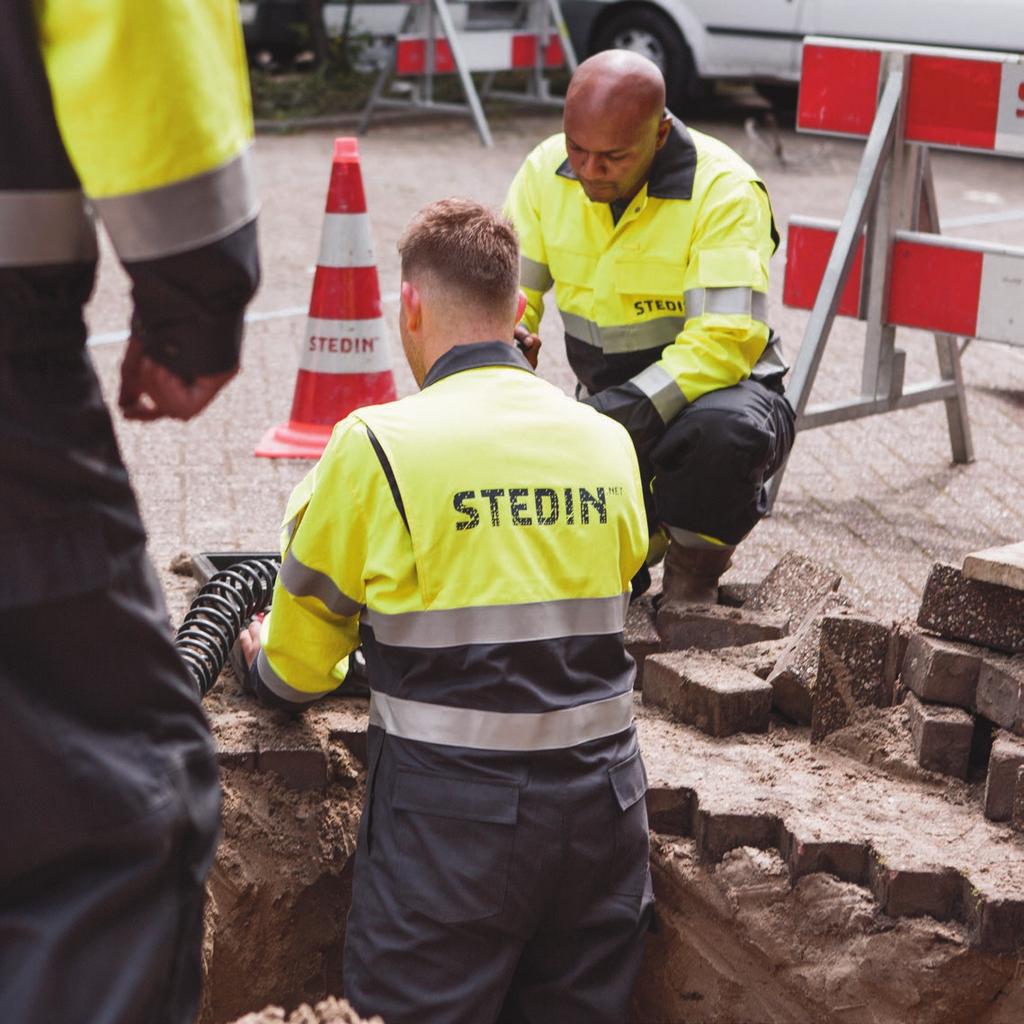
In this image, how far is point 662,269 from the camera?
15.3ft

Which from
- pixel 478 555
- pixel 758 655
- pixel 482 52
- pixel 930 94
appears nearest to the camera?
pixel 478 555

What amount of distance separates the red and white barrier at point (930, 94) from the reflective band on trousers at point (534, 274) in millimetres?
1648

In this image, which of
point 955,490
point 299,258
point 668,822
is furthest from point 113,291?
point 668,822

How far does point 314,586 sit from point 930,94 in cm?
354

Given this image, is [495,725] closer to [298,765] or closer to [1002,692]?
[298,765]

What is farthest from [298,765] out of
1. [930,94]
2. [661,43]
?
[661,43]

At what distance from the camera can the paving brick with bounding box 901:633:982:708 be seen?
12.1 ft

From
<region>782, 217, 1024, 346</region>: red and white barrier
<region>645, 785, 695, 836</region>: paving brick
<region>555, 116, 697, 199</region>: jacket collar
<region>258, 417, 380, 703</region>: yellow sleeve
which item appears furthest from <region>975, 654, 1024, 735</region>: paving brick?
<region>782, 217, 1024, 346</region>: red and white barrier

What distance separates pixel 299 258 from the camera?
370 inches

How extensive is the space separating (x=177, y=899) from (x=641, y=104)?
9.07ft

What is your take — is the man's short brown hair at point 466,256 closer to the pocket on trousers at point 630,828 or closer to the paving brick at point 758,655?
the pocket on trousers at point 630,828

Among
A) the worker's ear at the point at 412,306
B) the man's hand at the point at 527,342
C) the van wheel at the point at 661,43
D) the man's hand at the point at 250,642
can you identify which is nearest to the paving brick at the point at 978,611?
the man's hand at the point at 527,342

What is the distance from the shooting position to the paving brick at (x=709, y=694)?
155 inches

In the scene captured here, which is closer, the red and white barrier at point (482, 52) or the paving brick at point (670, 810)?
the paving brick at point (670, 810)
